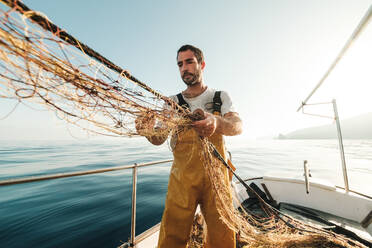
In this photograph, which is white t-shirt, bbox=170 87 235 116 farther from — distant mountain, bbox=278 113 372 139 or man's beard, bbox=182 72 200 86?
distant mountain, bbox=278 113 372 139

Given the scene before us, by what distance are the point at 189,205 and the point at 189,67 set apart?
162cm

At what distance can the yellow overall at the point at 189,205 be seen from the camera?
4.90 ft

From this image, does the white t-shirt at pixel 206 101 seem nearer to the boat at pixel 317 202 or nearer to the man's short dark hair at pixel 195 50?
the man's short dark hair at pixel 195 50

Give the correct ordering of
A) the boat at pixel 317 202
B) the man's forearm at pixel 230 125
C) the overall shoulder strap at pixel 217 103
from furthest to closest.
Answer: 1. the boat at pixel 317 202
2. the overall shoulder strap at pixel 217 103
3. the man's forearm at pixel 230 125

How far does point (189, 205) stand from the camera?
1506 millimetres

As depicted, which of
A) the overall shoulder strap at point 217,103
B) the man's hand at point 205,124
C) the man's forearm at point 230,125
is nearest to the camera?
the man's hand at point 205,124

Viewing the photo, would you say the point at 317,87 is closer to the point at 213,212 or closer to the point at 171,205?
the point at 213,212

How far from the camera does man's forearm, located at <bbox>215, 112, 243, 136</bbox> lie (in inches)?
56.4

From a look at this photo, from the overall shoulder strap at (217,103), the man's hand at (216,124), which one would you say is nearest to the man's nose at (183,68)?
the overall shoulder strap at (217,103)

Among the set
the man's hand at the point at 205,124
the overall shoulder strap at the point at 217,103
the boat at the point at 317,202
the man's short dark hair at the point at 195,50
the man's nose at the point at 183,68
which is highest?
the man's short dark hair at the point at 195,50

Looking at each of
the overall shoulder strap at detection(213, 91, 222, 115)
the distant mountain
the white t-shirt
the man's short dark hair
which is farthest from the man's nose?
the distant mountain

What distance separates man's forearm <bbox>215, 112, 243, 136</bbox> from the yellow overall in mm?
309

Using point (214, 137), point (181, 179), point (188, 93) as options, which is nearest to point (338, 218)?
point (214, 137)

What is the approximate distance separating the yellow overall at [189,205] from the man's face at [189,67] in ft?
2.52
